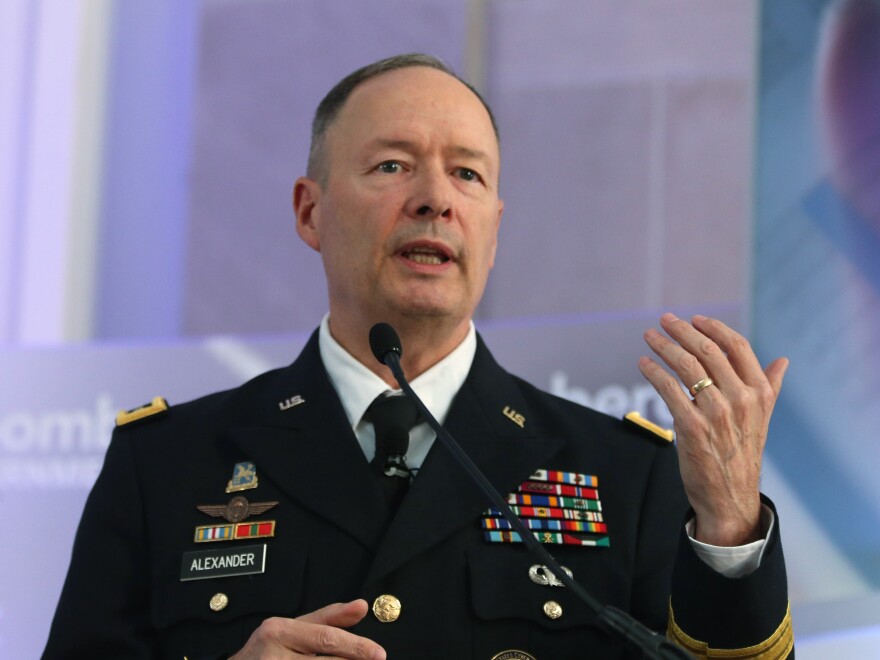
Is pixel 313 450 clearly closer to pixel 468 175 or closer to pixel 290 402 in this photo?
pixel 290 402

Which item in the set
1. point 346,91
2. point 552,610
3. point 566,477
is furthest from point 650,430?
point 346,91

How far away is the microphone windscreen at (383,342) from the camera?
5.50ft

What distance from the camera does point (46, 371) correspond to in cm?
303

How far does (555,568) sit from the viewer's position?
4.48 feet

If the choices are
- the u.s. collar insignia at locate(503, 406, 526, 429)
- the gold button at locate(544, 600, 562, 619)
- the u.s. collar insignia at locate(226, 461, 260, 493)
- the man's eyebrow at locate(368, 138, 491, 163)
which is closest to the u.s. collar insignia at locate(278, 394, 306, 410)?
the u.s. collar insignia at locate(226, 461, 260, 493)

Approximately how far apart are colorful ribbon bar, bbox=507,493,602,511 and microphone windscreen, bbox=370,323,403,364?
0.36m

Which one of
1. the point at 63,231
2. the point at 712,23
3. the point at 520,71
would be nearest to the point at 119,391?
the point at 63,231

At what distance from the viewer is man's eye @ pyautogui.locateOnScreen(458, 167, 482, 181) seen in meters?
2.05

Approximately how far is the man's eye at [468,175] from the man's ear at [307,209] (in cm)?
30

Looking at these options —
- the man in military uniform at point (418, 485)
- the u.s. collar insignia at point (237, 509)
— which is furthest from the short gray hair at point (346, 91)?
the u.s. collar insignia at point (237, 509)

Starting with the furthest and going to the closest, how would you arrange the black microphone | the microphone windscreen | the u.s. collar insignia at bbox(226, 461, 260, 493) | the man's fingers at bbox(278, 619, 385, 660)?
the u.s. collar insignia at bbox(226, 461, 260, 493) → the microphone windscreen → the man's fingers at bbox(278, 619, 385, 660) → the black microphone

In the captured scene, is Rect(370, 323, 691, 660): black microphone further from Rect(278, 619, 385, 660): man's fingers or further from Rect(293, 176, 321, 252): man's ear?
Rect(293, 176, 321, 252): man's ear

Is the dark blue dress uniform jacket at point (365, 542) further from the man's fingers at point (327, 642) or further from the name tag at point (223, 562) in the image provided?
the man's fingers at point (327, 642)

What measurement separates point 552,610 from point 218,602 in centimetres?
53
